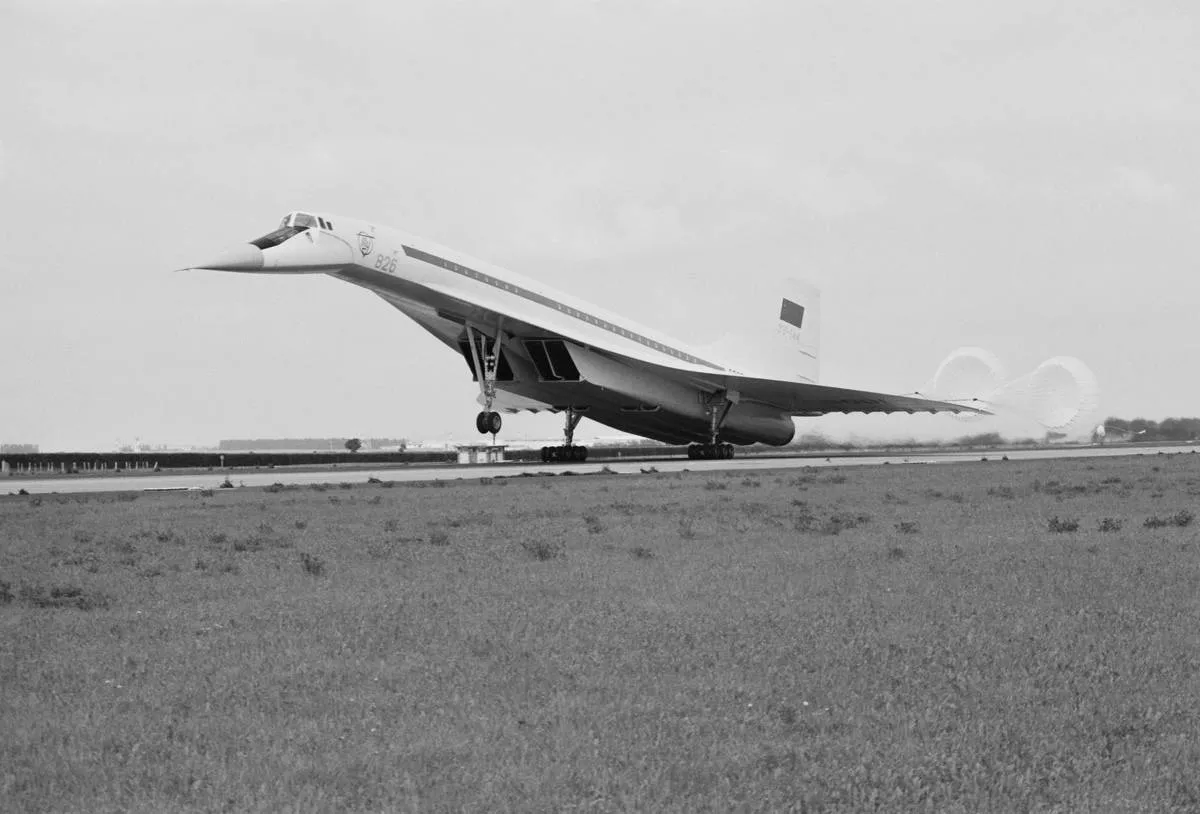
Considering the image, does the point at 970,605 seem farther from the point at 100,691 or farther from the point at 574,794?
the point at 100,691

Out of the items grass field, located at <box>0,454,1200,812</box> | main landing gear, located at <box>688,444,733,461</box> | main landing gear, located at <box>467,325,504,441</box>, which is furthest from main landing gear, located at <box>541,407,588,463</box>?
grass field, located at <box>0,454,1200,812</box>

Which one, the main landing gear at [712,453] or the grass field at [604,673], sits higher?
the main landing gear at [712,453]

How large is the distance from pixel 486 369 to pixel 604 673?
3196cm

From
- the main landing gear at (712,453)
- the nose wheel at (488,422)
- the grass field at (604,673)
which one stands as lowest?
the grass field at (604,673)

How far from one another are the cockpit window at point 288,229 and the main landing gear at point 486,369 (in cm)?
769

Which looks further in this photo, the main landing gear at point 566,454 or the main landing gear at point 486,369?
the main landing gear at point 566,454

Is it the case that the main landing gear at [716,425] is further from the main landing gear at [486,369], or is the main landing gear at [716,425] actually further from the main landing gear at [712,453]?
the main landing gear at [486,369]


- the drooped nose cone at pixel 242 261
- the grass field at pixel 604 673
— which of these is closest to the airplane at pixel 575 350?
the drooped nose cone at pixel 242 261

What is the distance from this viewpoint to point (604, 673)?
21.6 ft

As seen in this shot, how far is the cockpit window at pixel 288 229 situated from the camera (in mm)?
30578

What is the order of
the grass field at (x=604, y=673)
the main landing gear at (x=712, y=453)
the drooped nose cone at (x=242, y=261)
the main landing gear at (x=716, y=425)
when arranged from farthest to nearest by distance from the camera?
the main landing gear at (x=716, y=425) < the main landing gear at (x=712, y=453) < the drooped nose cone at (x=242, y=261) < the grass field at (x=604, y=673)

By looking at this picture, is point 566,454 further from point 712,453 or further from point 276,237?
point 276,237

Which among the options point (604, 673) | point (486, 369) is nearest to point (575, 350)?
point (486, 369)

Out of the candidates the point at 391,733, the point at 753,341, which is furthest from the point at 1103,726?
the point at 753,341
